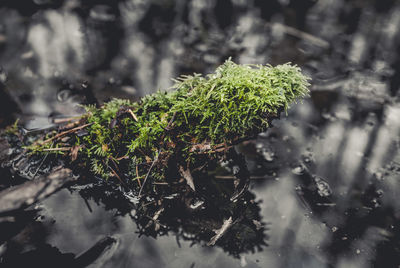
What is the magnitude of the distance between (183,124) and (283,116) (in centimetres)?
185

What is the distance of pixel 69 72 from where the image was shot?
12.8 feet

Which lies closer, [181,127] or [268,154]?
[181,127]

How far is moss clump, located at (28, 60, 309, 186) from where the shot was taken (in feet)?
A: 6.03

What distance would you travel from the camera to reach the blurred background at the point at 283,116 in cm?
231

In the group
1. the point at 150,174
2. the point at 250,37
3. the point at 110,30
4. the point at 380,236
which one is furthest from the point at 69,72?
the point at 380,236

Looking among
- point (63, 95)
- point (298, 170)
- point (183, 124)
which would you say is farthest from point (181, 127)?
point (63, 95)

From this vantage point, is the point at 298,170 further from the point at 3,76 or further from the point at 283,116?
the point at 3,76

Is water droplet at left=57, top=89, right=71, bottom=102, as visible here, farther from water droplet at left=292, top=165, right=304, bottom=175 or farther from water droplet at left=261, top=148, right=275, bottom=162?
water droplet at left=292, top=165, right=304, bottom=175

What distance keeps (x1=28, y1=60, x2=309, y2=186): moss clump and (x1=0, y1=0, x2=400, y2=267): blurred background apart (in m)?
0.61

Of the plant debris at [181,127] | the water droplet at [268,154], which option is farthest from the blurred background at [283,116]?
the plant debris at [181,127]

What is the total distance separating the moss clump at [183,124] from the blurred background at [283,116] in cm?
61

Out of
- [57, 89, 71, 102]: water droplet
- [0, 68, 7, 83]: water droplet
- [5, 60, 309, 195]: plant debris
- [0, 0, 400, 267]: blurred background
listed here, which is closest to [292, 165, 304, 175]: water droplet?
[0, 0, 400, 267]: blurred background

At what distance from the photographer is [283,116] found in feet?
11.0

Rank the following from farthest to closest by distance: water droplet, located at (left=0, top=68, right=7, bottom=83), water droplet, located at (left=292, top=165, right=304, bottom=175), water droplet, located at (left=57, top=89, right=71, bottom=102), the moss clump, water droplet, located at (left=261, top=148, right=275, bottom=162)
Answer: water droplet, located at (left=0, top=68, right=7, bottom=83)
water droplet, located at (left=57, top=89, right=71, bottom=102)
water droplet, located at (left=261, top=148, right=275, bottom=162)
water droplet, located at (left=292, top=165, right=304, bottom=175)
the moss clump
